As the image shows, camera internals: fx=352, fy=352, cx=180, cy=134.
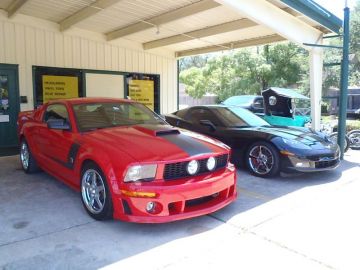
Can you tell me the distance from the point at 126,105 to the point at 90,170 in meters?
1.59

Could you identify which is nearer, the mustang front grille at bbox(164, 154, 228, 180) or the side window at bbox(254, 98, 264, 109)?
the mustang front grille at bbox(164, 154, 228, 180)

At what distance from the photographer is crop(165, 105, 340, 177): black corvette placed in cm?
581

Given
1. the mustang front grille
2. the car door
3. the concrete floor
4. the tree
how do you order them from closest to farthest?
the concrete floor, the mustang front grille, the car door, the tree

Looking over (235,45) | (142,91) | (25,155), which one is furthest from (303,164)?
(142,91)

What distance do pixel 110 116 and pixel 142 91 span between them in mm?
6965

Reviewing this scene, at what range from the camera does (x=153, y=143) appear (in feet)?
13.2

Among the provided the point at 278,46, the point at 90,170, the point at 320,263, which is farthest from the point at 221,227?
the point at 278,46

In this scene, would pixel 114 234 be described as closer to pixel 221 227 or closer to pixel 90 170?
pixel 90 170

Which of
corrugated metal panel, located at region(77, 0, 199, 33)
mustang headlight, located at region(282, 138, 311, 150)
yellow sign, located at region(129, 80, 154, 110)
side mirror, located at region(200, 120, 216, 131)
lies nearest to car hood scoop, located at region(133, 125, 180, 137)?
mustang headlight, located at region(282, 138, 311, 150)

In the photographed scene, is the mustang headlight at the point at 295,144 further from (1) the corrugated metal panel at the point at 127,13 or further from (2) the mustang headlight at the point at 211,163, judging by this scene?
(1) the corrugated metal panel at the point at 127,13

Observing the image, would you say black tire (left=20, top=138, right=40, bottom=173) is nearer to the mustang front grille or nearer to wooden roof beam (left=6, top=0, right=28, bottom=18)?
wooden roof beam (left=6, top=0, right=28, bottom=18)

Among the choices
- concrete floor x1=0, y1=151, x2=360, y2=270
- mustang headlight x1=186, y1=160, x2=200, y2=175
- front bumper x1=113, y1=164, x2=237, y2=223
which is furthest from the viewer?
mustang headlight x1=186, y1=160, x2=200, y2=175

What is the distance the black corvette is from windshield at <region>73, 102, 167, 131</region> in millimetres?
1747

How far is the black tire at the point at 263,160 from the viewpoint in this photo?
5.94 metres
